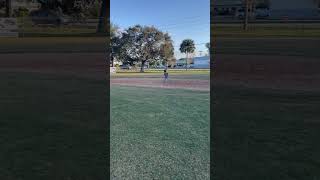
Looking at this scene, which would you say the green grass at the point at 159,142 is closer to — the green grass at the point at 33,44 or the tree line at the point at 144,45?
the tree line at the point at 144,45

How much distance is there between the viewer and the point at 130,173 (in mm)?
1924

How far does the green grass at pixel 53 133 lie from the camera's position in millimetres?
2303
